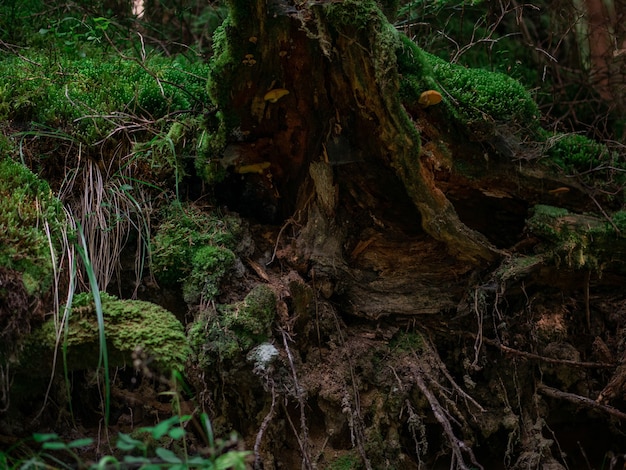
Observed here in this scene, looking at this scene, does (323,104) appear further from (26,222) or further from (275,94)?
A: (26,222)

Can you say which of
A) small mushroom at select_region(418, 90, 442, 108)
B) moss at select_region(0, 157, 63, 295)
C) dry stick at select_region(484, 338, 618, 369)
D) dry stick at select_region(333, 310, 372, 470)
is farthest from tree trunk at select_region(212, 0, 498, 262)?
moss at select_region(0, 157, 63, 295)

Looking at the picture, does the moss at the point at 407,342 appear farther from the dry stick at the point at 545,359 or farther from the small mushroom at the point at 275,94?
the small mushroom at the point at 275,94

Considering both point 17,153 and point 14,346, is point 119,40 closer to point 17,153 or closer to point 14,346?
point 17,153

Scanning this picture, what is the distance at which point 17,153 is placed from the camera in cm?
252

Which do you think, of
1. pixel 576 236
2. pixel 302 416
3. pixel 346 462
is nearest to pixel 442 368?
pixel 346 462

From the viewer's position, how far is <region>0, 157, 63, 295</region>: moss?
1.99 m

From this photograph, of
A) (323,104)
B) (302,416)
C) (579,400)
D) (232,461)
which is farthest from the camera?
(579,400)

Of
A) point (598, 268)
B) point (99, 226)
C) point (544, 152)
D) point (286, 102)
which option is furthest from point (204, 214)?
point (598, 268)

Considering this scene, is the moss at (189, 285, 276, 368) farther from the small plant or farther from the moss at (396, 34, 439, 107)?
the moss at (396, 34, 439, 107)

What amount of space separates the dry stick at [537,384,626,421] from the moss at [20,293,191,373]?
1.77 metres

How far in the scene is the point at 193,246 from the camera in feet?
8.08

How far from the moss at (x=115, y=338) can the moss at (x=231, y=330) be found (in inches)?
3.6

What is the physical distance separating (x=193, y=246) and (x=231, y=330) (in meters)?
0.47

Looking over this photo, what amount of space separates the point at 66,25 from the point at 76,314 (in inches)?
107
